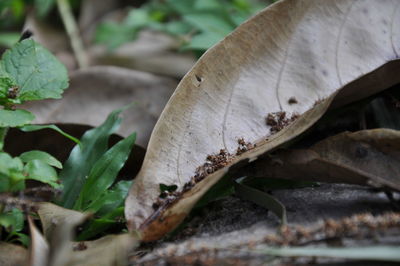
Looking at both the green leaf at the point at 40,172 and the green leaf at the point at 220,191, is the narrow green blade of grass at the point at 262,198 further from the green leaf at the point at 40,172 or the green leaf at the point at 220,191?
the green leaf at the point at 40,172

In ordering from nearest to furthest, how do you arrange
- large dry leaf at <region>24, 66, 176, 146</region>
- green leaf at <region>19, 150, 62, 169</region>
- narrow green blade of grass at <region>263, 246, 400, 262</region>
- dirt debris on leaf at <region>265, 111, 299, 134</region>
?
narrow green blade of grass at <region>263, 246, 400, 262</region> → green leaf at <region>19, 150, 62, 169</region> → dirt debris on leaf at <region>265, 111, 299, 134</region> → large dry leaf at <region>24, 66, 176, 146</region>

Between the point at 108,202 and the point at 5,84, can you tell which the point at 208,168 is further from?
the point at 5,84

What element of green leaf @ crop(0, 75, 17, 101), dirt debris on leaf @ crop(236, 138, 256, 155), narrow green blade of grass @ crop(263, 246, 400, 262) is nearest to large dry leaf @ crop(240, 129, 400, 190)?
dirt debris on leaf @ crop(236, 138, 256, 155)

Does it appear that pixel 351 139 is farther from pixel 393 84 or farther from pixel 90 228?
pixel 90 228

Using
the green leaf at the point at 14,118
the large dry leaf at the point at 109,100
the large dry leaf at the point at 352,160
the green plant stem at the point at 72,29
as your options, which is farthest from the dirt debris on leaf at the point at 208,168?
the green plant stem at the point at 72,29

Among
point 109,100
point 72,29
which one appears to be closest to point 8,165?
point 109,100

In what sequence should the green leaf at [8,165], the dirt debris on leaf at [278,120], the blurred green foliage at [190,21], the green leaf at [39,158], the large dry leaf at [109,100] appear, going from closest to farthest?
the green leaf at [8,165]
the green leaf at [39,158]
the dirt debris on leaf at [278,120]
the large dry leaf at [109,100]
the blurred green foliage at [190,21]

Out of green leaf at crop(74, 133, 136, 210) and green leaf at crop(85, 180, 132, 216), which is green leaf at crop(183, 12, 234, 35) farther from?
green leaf at crop(85, 180, 132, 216)
